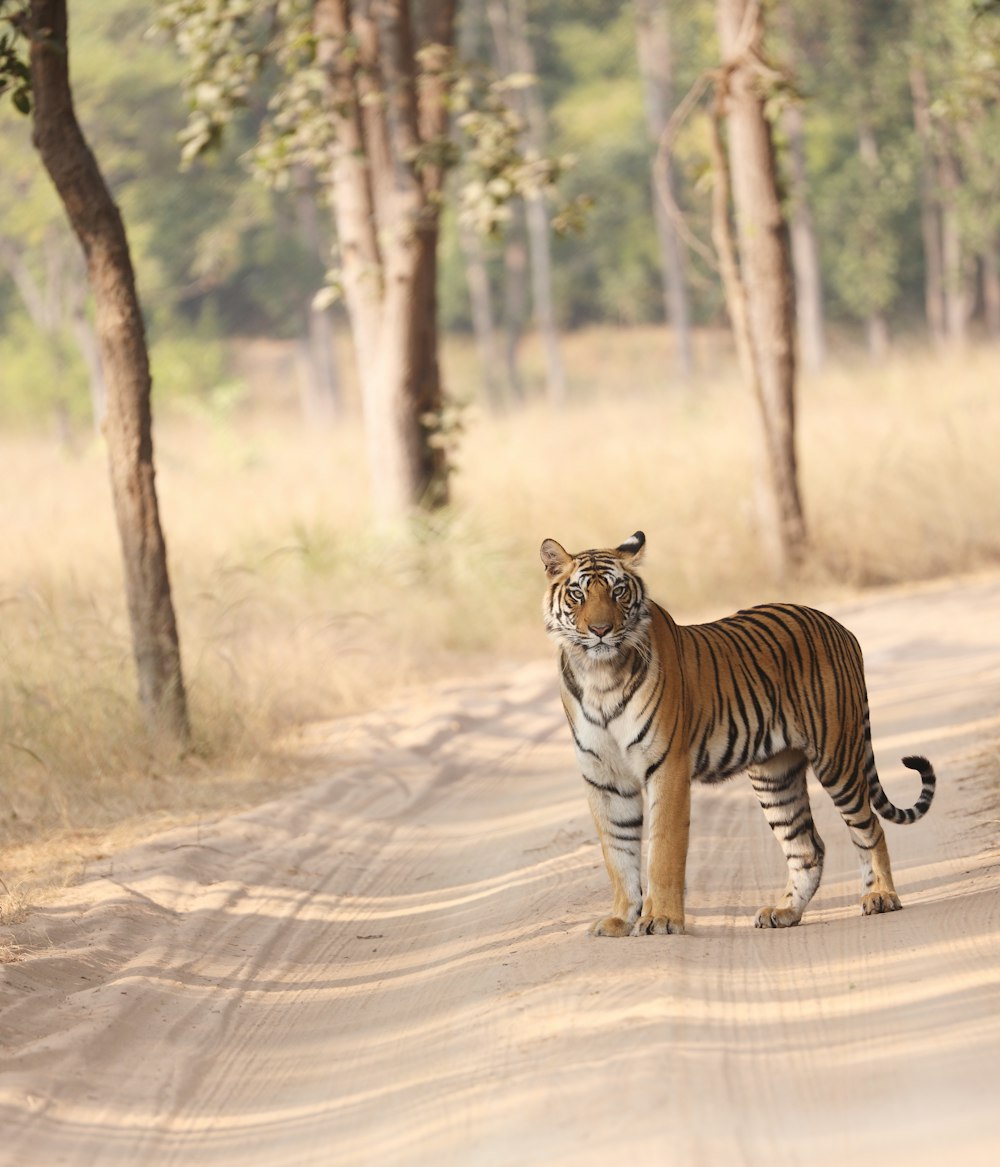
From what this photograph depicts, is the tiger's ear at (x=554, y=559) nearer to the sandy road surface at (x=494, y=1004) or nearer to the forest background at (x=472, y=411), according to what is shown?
the sandy road surface at (x=494, y=1004)

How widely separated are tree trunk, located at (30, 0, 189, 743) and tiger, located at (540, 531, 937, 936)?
3819mm

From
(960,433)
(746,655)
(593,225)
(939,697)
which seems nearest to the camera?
(746,655)

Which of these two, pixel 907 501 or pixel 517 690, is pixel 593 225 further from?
pixel 517 690

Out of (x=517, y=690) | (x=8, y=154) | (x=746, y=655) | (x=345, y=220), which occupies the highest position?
(x=8, y=154)

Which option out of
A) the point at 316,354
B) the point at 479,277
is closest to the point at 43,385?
the point at 316,354

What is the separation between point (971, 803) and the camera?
7465mm

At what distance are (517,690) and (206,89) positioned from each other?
5.03 metres

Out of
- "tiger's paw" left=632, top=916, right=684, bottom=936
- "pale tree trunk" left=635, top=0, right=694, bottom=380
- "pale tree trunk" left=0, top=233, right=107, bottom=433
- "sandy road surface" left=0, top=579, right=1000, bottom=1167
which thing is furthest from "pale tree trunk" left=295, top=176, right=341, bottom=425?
"tiger's paw" left=632, top=916, right=684, bottom=936

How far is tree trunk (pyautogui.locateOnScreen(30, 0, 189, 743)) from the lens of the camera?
A: 8.95 meters

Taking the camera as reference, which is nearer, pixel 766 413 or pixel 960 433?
pixel 766 413

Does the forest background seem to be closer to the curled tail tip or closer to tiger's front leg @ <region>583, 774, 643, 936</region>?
tiger's front leg @ <region>583, 774, 643, 936</region>

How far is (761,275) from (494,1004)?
35.2 ft

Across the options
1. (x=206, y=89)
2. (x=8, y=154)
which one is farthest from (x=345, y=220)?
(x=8, y=154)

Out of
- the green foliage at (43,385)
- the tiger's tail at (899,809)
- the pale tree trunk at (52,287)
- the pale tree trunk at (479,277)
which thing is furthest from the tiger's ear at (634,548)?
the green foliage at (43,385)
